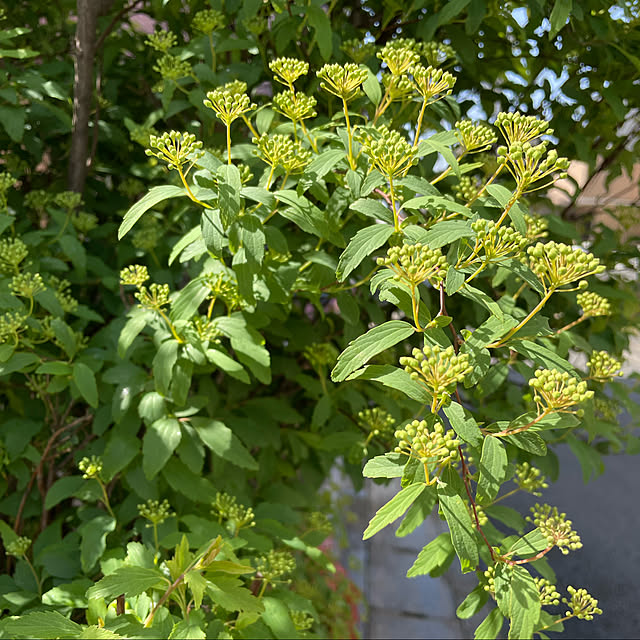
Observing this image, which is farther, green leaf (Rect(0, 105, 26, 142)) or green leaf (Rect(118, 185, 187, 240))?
green leaf (Rect(0, 105, 26, 142))

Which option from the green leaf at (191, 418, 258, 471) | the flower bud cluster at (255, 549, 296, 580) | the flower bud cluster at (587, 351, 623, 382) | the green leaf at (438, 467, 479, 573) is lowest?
the flower bud cluster at (255, 549, 296, 580)

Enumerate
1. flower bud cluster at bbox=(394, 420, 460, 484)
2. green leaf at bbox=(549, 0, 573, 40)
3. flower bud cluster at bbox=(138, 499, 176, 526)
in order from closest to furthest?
flower bud cluster at bbox=(394, 420, 460, 484), green leaf at bbox=(549, 0, 573, 40), flower bud cluster at bbox=(138, 499, 176, 526)

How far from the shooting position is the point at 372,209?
0.84m

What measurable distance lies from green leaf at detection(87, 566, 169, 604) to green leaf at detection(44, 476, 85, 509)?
0.44 metres

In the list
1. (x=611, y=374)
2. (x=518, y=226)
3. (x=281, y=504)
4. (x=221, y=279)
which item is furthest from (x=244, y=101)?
(x=281, y=504)

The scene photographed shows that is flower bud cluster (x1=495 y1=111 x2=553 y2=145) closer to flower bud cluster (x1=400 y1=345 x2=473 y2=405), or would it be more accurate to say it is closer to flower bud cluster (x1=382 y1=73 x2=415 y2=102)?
flower bud cluster (x1=382 y1=73 x2=415 y2=102)

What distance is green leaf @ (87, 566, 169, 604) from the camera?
0.79 meters

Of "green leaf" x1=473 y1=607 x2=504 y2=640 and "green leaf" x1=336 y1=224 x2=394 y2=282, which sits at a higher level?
"green leaf" x1=336 y1=224 x2=394 y2=282

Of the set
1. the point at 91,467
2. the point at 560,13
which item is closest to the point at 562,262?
the point at 560,13

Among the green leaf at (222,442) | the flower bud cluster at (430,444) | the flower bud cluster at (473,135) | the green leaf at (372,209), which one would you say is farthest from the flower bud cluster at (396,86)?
the green leaf at (222,442)

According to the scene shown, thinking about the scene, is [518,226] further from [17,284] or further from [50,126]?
[50,126]

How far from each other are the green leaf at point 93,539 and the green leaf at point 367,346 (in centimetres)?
67

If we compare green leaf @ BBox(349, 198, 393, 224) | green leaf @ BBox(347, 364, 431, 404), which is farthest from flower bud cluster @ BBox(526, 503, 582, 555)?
green leaf @ BBox(349, 198, 393, 224)

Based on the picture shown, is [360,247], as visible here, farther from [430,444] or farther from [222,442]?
[222,442]
